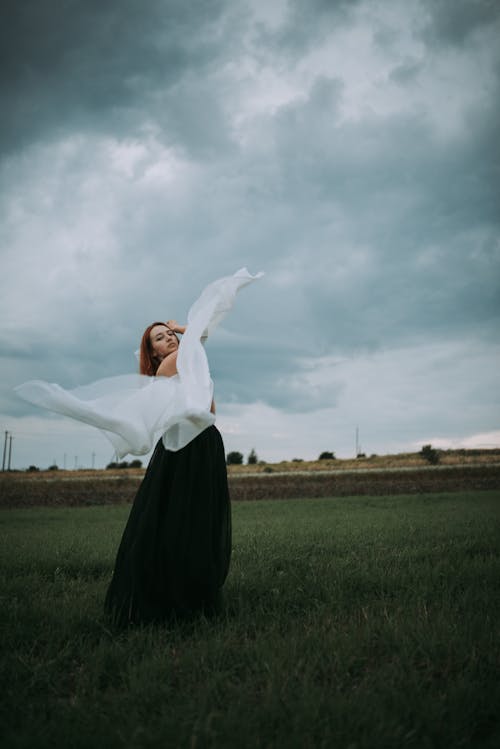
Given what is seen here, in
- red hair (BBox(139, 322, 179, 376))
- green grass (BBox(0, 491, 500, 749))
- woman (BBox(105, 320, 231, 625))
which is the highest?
red hair (BBox(139, 322, 179, 376))

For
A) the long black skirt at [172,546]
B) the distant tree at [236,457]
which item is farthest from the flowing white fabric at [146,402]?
the distant tree at [236,457]

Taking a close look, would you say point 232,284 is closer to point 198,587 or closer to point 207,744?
point 198,587

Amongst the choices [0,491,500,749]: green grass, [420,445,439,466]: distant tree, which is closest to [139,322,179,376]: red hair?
[0,491,500,749]: green grass

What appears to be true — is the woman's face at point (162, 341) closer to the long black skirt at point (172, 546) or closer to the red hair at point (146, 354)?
the red hair at point (146, 354)

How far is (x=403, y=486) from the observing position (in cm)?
2991

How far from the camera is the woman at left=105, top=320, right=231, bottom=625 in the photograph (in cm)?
450

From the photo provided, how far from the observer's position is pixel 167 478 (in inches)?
186

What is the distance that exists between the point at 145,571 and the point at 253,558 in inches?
118

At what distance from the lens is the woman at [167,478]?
4355 millimetres

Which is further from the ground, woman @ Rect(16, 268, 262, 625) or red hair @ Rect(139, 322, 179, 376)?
red hair @ Rect(139, 322, 179, 376)

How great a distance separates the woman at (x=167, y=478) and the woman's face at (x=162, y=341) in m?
0.38

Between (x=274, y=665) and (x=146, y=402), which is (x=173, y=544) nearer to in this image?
(x=146, y=402)

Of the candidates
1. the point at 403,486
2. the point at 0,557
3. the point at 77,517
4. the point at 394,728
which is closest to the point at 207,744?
the point at 394,728

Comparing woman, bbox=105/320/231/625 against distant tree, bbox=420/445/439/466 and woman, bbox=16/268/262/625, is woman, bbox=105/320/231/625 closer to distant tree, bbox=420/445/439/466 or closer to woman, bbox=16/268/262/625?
woman, bbox=16/268/262/625
